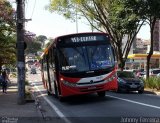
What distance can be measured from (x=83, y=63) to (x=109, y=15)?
18371mm

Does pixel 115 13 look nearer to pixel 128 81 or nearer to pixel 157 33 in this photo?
pixel 128 81

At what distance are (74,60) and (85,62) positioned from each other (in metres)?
0.51

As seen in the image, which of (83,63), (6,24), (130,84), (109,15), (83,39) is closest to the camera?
(83,63)

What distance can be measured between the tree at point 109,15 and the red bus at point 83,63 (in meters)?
11.9

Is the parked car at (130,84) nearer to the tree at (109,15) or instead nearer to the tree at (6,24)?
the tree at (109,15)

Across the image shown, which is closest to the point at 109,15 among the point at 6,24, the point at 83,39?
the point at 6,24

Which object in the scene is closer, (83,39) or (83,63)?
(83,63)

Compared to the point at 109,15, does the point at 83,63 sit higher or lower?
lower

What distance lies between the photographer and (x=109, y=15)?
127 feet

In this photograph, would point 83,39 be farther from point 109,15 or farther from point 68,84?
point 109,15

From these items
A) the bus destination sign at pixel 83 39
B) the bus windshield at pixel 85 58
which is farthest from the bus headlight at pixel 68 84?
the bus destination sign at pixel 83 39

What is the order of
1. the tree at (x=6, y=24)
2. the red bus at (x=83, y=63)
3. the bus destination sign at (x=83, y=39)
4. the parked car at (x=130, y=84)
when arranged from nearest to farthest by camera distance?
the red bus at (x=83, y=63) → the bus destination sign at (x=83, y=39) → the parked car at (x=130, y=84) → the tree at (x=6, y=24)

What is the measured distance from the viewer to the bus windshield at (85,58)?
21.0 m

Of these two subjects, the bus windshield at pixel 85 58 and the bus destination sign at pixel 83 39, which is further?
the bus destination sign at pixel 83 39
